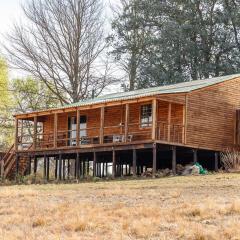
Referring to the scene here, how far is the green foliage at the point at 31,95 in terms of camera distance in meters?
57.0

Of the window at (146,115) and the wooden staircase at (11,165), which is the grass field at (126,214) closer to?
the window at (146,115)

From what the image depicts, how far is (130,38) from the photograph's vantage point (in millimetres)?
52844

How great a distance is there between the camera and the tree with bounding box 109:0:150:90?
170 ft

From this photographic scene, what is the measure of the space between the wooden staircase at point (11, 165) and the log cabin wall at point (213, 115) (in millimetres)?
11438

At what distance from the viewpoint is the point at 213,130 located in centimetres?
3312

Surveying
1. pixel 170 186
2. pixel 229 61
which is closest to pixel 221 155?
pixel 170 186

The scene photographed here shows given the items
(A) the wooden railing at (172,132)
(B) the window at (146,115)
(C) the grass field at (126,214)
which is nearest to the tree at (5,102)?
(B) the window at (146,115)

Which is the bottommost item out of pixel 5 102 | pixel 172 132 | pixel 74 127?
pixel 172 132

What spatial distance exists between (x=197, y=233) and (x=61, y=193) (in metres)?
10.1

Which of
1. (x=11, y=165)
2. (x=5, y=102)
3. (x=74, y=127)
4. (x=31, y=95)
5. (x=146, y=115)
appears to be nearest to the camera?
(x=146, y=115)

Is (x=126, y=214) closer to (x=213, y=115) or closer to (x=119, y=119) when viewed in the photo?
(x=213, y=115)

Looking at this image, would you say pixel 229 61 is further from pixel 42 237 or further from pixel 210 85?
pixel 42 237

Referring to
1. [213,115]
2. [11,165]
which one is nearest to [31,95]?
[11,165]

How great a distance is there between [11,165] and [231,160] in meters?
14.0
